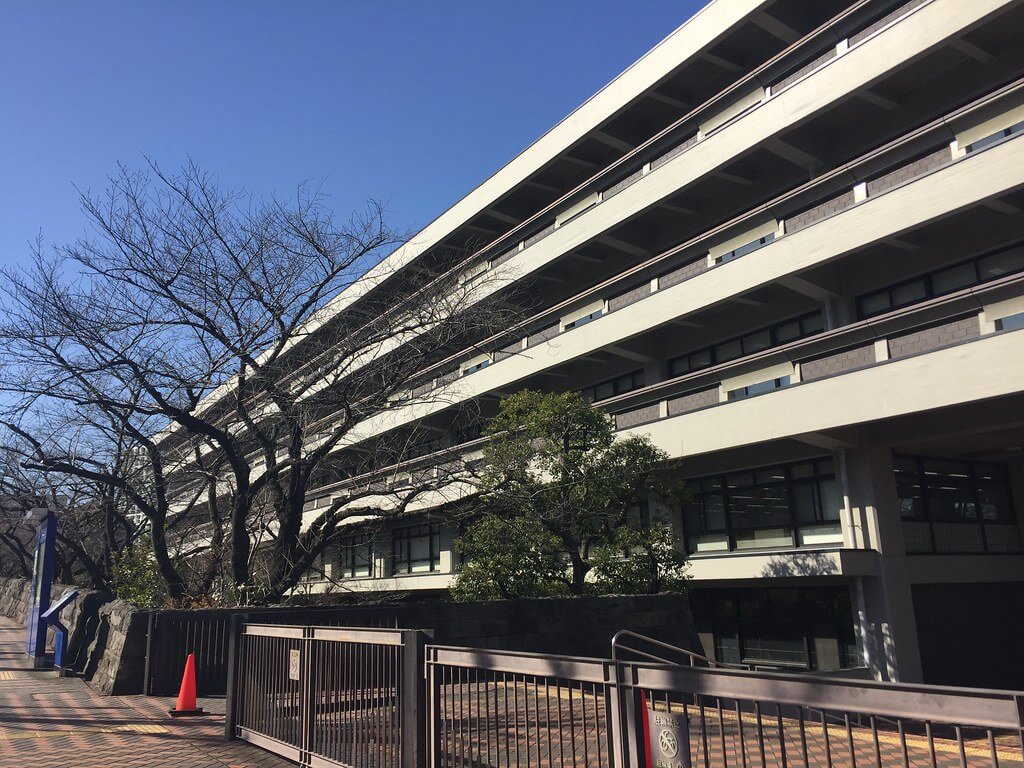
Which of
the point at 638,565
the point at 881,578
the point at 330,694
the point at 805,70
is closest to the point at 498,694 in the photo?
the point at 330,694

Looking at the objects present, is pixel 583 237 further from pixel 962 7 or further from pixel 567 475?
pixel 962 7

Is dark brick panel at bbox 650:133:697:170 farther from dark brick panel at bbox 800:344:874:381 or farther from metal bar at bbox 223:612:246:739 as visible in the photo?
metal bar at bbox 223:612:246:739

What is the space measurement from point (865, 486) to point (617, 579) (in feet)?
20.7

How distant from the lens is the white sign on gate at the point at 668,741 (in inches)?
167

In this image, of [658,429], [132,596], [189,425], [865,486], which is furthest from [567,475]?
[132,596]

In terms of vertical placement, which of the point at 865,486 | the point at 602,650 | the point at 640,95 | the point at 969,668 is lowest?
the point at 969,668

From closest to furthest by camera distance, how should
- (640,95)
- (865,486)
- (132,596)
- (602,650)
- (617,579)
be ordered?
(602,650)
(617,579)
(865,486)
(132,596)
(640,95)

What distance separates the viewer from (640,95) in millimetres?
24125

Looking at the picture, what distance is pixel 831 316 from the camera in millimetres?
19703

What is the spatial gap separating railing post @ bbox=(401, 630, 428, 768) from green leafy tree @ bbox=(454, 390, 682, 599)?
10.8 m

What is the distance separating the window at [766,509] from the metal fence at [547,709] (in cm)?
990

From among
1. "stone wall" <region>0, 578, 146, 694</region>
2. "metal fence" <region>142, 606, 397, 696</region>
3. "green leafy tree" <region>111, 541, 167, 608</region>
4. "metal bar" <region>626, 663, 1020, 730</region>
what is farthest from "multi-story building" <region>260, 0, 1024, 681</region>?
"metal bar" <region>626, 663, 1020, 730</region>

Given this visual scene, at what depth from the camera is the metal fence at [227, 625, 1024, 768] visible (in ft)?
11.7

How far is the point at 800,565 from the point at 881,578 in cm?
173
